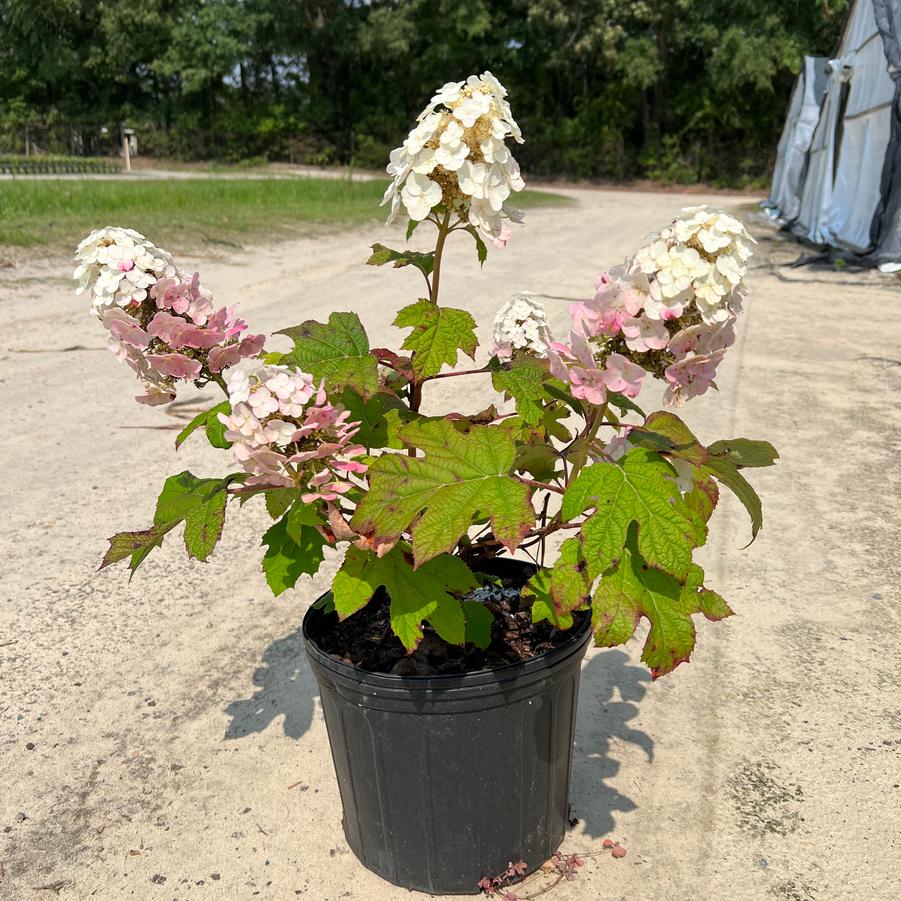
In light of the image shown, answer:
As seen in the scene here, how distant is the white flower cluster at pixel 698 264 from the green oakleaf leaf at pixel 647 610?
43 centimetres

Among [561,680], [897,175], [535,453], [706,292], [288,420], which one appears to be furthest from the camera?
[897,175]

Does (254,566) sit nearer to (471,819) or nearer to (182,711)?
(182,711)

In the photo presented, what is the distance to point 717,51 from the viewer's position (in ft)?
91.9

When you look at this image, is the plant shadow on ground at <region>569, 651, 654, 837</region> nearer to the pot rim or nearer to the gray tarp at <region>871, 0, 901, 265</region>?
the pot rim

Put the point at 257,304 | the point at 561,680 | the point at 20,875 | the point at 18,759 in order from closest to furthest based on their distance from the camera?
1. the point at 561,680
2. the point at 20,875
3. the point at 18,759
4. the point at 257,304

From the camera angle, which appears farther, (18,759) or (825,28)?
(825,28)

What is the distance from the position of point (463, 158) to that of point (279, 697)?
6.04ft

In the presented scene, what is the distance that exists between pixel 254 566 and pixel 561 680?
6.29 ft

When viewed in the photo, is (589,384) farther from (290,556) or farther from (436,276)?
(290,556)

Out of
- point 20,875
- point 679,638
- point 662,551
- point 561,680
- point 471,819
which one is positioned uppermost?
point 662,551

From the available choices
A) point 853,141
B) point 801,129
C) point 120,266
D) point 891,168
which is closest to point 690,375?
point 120,266

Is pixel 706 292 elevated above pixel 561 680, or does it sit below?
above

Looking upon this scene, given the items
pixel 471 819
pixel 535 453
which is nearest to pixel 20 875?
pixel 471 819

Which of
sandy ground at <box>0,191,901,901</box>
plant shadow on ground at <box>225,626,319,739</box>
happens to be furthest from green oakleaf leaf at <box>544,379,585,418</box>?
plant shadow on ground at <box>225,626,319,739</box>
